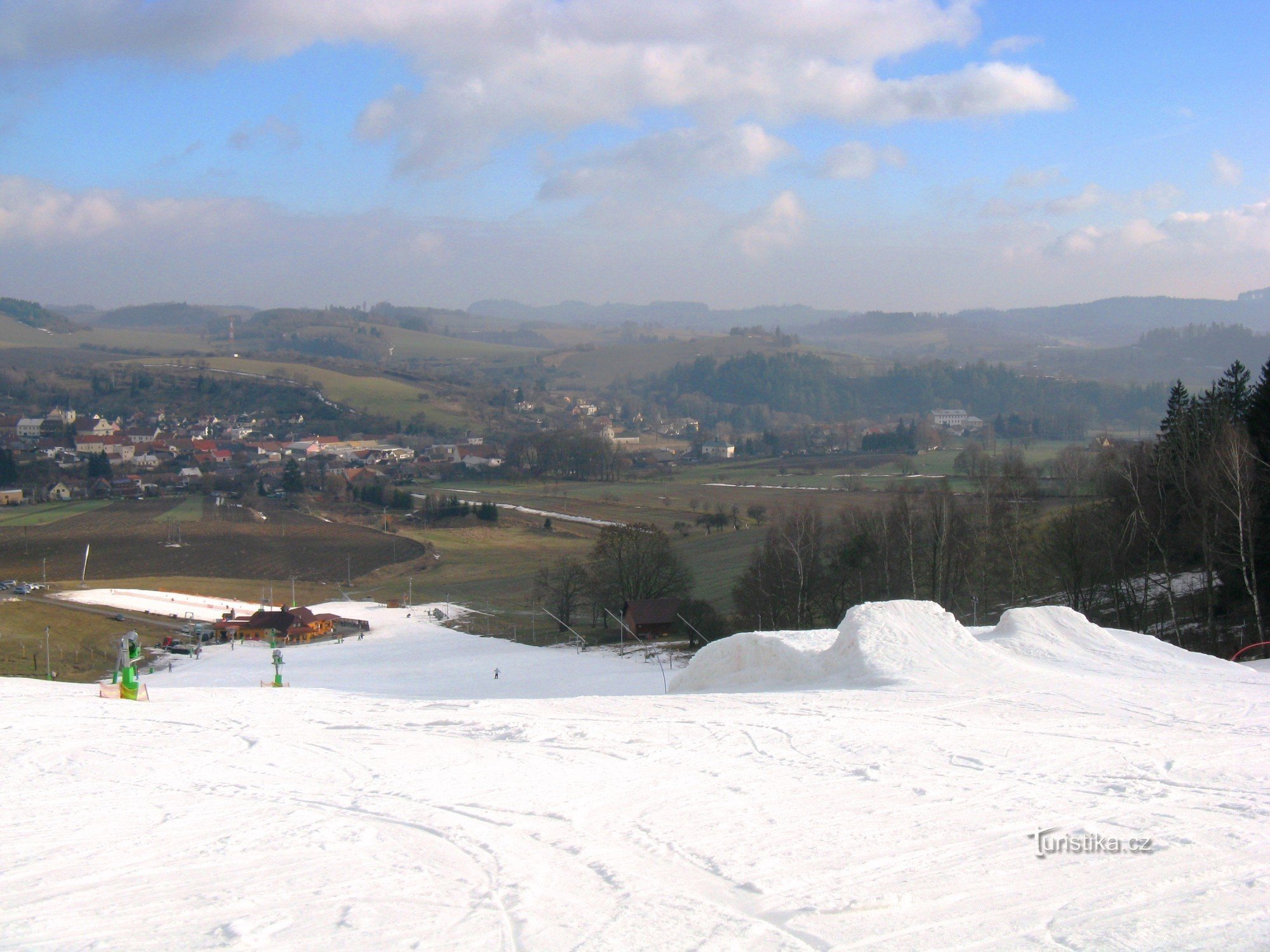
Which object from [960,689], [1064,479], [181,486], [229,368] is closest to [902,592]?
[1064,479]

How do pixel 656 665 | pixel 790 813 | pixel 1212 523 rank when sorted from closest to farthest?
pixel 790 813, pixel 1212 523, pixel 656 665

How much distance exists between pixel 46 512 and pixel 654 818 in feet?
286

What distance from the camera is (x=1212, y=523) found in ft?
83.8

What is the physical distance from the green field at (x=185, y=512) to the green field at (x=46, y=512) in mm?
6272

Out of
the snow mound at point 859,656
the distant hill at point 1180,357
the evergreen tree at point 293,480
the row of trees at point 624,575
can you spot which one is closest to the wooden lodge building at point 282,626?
the row of trees at point 624,575

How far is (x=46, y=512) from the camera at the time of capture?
80.1m

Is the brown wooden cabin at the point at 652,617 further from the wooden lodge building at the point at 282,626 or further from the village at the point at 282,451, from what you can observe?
the village at the point at 282,451

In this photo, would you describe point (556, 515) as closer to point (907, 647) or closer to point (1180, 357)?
point (907, 647)

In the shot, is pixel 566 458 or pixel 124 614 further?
pixel 566 458

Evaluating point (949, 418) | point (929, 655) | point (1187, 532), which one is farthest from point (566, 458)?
point (929, 655)

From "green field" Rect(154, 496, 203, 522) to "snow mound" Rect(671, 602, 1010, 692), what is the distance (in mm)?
69795

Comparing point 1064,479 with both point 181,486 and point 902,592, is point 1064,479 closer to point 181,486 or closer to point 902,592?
point 902,592

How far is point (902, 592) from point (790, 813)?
27.9m

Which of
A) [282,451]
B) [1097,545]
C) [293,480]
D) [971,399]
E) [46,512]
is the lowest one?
[46,512]
